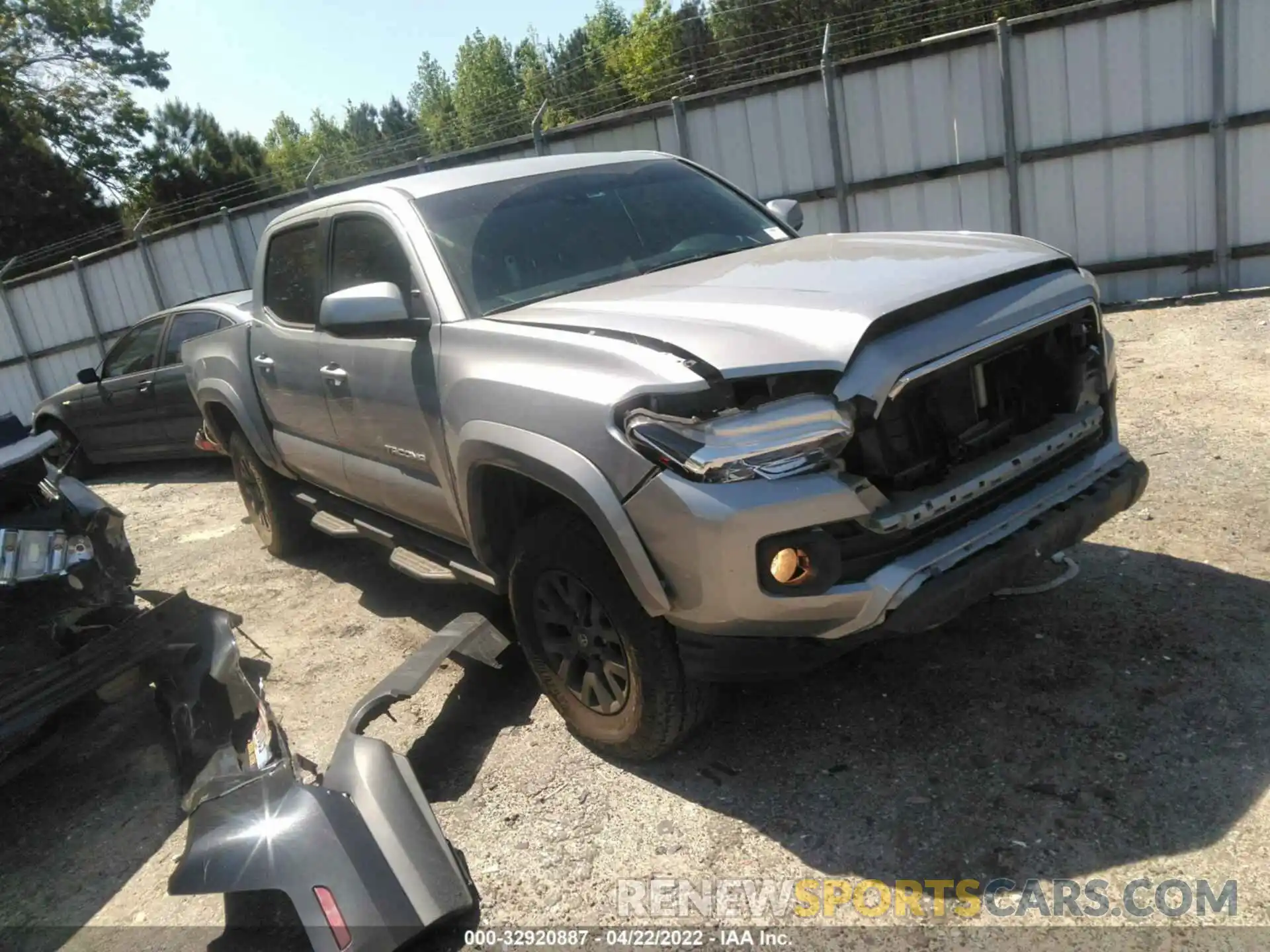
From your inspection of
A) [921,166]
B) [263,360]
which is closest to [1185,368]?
[921,166]

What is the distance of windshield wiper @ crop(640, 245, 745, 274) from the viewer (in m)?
3.68

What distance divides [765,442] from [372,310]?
165 cm

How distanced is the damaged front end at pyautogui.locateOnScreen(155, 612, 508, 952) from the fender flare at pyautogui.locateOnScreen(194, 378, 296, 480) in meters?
2.17

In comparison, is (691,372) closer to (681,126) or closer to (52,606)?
(52,606)

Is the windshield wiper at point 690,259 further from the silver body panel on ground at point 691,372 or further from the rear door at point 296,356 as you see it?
the rear door at point 296,356

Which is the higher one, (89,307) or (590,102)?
(590,102)

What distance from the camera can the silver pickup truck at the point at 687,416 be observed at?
2.51 m

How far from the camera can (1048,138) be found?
852 centimetres

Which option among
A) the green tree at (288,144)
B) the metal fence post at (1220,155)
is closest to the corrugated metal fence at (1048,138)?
the metal fence post at (1220,155)

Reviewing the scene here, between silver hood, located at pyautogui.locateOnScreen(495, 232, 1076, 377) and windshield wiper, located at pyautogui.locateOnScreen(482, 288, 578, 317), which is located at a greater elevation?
windshield wiper, located at pyautogui.locateOnScreen(482, 288, 578, 317)

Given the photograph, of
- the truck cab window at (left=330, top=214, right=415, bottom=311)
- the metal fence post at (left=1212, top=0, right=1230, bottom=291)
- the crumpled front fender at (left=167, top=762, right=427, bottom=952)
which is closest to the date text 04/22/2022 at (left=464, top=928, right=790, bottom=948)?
the crumpled front fender at (left=167, top=762, right=427, bottom=952)

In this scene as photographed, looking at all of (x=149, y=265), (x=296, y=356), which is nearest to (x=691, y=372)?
(x=296, y=356)

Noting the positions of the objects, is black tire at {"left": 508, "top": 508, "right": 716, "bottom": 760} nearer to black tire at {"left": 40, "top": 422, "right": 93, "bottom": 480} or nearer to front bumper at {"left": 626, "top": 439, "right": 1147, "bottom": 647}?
front bumper at {"left": 626, "top": 439, "right": 1147, "bottom": 647}

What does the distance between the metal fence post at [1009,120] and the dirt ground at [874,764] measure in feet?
15.3
